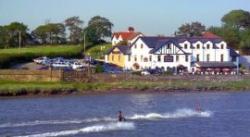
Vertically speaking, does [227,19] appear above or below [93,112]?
above

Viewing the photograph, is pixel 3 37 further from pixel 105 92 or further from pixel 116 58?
pixel 105 92

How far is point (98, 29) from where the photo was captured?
157 m

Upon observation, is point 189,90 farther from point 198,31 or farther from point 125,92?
point 198,31

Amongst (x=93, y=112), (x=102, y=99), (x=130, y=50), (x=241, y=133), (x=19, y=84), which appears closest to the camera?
(x=241, y=133)

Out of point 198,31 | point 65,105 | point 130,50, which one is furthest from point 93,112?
point 198,31

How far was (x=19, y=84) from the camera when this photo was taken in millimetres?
83812

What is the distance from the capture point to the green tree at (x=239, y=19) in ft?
557

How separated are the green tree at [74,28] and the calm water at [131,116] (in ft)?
254

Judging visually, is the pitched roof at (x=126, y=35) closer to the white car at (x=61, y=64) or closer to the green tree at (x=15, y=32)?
the green tree at (x=15, y=32)

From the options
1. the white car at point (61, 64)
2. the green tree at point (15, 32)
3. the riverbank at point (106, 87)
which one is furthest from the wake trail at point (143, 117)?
the green tree at point (15, 32)

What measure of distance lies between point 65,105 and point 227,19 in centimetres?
10841

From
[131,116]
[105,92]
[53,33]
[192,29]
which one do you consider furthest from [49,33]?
[131,116]

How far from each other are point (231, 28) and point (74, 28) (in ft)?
126

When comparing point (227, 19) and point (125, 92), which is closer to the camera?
point (125, 92)
